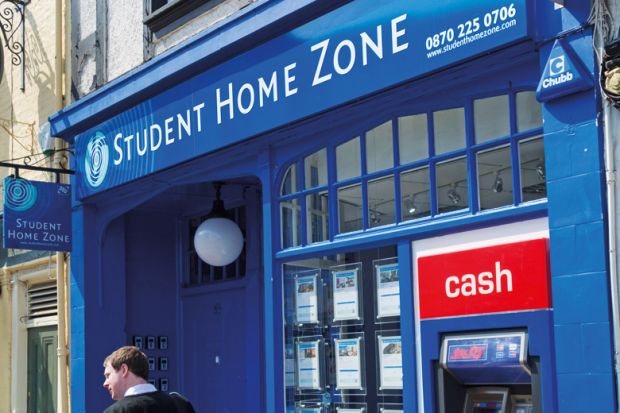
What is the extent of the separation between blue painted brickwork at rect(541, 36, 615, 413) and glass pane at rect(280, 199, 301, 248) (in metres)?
2.53

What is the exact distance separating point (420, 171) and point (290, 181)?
4.46 ft

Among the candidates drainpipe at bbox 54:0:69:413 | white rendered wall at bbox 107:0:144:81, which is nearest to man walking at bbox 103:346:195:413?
white rendered wall at bbox 107:0:144:81

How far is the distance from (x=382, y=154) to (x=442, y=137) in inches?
23.7

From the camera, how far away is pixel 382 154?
6.58 meters

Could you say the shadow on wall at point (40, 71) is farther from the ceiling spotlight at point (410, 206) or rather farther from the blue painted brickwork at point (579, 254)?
the blue painted brickwork at point (579, 254)

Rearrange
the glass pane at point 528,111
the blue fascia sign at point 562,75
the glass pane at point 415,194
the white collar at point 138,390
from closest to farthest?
the white collar at point 138,390 < the blue fascia sign at point 562,75 < the glass pane at point 528,111 < the glass pane at point 415,194

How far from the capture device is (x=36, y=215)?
918 cm

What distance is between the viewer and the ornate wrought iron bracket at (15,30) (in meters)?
10.7

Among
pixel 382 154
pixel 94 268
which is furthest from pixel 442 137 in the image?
pixel 94 268

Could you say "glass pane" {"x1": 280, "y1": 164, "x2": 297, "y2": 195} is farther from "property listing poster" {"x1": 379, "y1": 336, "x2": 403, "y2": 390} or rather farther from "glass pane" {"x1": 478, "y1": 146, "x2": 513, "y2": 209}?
"glass pane" {"x1": 478, "y1": 146, "x2": 513, "y2": 209}

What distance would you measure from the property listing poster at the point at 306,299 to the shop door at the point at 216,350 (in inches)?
61.5

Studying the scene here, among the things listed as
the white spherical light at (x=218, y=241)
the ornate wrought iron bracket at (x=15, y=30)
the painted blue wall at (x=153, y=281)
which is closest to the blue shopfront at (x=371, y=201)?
the painted blue wall at (x=153, y=281)

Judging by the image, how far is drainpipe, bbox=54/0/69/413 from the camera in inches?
376

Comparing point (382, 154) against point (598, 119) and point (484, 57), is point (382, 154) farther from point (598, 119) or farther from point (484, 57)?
point (598, 119)
